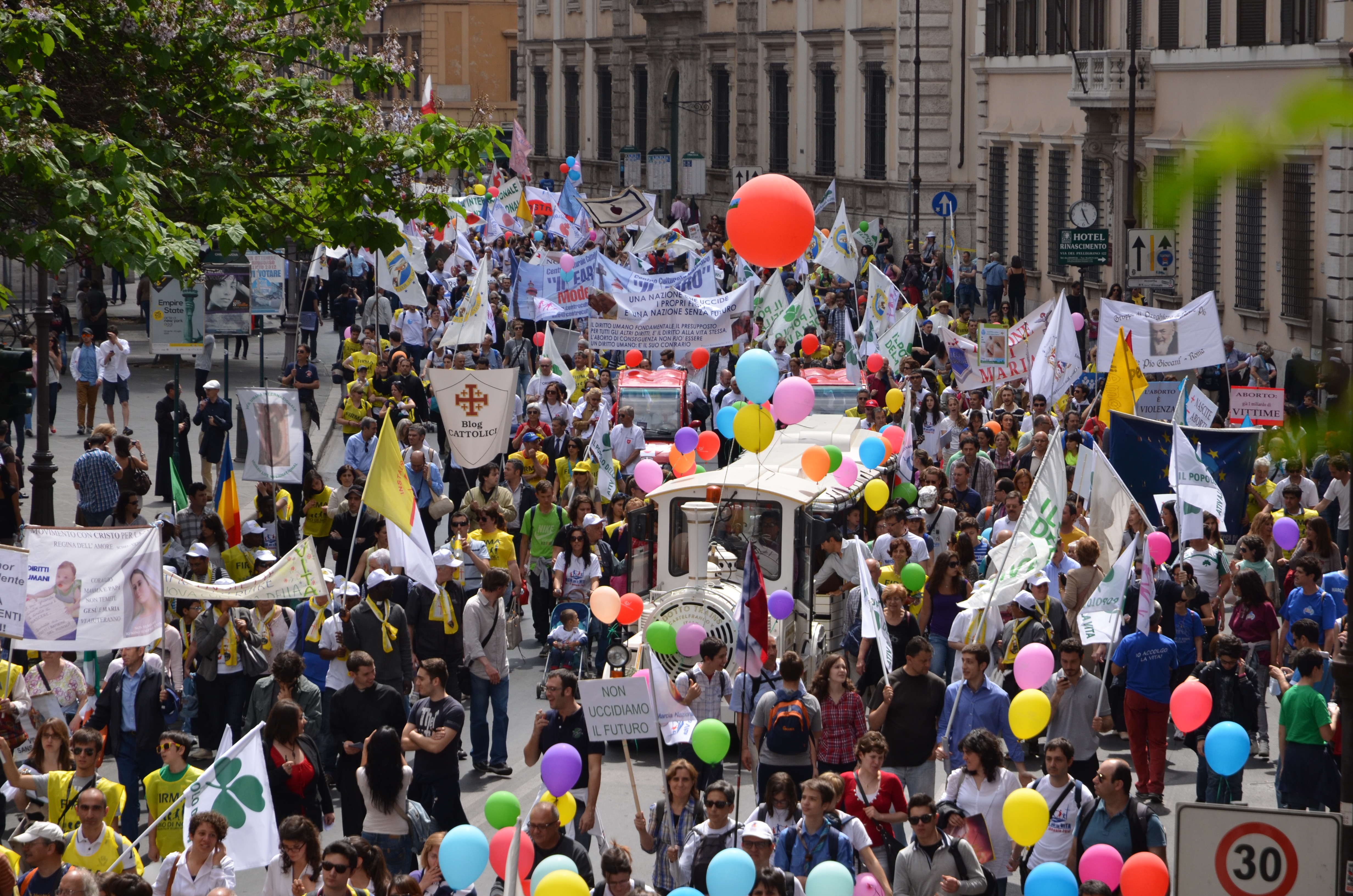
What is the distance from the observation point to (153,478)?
22969 mm

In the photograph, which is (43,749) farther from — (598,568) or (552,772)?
(598,568)

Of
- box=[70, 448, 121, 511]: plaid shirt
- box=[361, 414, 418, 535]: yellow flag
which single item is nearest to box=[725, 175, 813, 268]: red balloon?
box=[361, 414, 418, 535]: yellow flag

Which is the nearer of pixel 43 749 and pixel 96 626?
pixel 43 749

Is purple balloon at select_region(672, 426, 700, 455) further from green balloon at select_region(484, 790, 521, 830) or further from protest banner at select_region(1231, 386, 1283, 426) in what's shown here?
green balloon at select_region(484, 790, 521, 830)

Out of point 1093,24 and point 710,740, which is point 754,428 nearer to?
point 710,740

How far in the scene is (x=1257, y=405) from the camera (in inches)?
A: 702

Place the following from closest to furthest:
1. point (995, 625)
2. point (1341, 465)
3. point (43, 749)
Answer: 1. point (43, 749)
2. point (995, 625)
3. point (1341, 465)

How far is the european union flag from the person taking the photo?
600 inches

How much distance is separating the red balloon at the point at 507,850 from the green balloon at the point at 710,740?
53.5 inches

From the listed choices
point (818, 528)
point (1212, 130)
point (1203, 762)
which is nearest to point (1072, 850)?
point (1203, 762)

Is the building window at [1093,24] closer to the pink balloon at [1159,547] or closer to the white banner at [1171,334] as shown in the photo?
the white banner at [1171,334]

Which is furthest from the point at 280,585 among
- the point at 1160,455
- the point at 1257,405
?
the point at 1257,405

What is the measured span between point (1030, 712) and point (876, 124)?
38.2 m

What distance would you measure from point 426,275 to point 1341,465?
21580 millimetres
